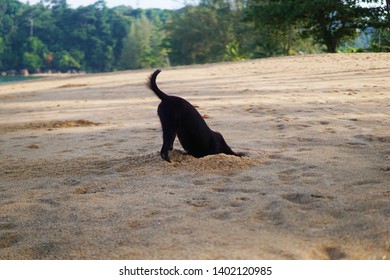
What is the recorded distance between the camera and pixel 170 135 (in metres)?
4.44

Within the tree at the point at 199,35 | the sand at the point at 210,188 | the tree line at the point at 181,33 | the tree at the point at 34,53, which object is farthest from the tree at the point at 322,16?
the tree at the point at 34,53

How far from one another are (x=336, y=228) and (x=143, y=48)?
81.8 metres

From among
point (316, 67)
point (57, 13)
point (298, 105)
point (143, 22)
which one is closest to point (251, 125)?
point (298, 105)

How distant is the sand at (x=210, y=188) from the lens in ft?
8.55

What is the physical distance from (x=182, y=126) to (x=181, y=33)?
54.3 metres

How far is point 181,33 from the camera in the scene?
188 feet

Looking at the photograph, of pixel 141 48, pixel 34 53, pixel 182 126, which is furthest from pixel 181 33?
pixel 182 126

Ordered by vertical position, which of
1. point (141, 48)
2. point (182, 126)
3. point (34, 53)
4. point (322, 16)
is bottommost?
point (182, 126)

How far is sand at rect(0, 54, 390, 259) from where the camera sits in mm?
2605

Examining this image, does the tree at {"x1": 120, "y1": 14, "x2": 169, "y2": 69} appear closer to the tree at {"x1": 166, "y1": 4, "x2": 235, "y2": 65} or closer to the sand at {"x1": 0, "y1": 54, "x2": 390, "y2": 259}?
the tree at {"x1": 166, "y1": 4, "x2": 235, "y2": 65}

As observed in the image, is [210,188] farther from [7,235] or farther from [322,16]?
[322,16]

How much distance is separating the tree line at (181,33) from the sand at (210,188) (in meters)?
18.8

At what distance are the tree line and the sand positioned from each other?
1880 centimetres

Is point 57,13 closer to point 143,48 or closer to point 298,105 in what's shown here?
point 143,48
